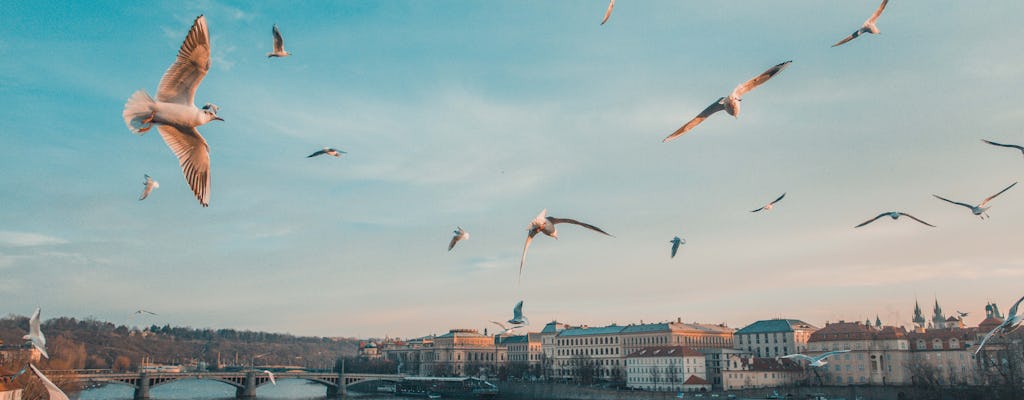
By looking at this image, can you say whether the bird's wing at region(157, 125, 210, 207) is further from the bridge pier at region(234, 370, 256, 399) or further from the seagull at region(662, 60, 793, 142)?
the bridge pier at region(234, 370, 256, 399)

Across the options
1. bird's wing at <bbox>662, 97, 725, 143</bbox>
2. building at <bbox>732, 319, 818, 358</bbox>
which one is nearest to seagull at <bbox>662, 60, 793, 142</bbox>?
bird's wing at <bbox>662, 97, 725, 143</bbox>

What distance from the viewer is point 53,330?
165 metres

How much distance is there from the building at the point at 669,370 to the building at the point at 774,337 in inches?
656

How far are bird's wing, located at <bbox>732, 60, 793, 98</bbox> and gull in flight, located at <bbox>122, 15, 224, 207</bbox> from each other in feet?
20.8

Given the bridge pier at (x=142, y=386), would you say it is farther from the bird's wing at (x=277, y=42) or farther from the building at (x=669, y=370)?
the bird's wing at (x=277, y=42)

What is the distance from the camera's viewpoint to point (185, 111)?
6.18 meters

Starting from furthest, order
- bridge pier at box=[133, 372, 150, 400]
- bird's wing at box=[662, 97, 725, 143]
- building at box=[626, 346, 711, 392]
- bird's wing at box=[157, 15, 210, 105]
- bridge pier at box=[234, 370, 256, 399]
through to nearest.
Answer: bridge pier at box=[234, 370, 256, 399] → bridge pier at box=[133, 372, 150, 400] → building at box=[626, 346, 711, 392] → bird's wing at box=[662, 97, 725, 143] → bird's wing at box=[157, 15, 210, 105]

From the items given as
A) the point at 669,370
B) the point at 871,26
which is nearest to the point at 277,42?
the point at 871,26

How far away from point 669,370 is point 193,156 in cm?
7872

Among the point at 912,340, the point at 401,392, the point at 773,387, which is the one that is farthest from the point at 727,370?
the point at 401,392

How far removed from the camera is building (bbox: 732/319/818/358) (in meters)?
93.2

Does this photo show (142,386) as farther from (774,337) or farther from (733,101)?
(733,101)

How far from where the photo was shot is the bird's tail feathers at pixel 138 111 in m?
5.89

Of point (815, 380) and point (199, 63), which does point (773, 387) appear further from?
point (199, 63)
